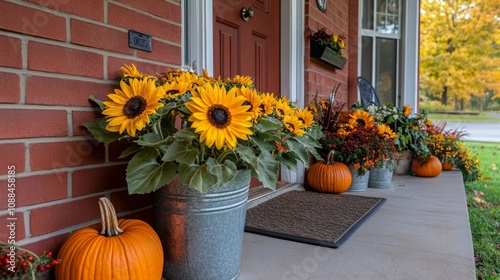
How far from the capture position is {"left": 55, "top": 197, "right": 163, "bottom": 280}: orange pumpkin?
957mm

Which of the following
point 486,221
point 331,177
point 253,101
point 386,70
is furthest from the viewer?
point 386,70

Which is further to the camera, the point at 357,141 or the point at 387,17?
the point at 387,17

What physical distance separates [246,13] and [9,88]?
161 centimetres

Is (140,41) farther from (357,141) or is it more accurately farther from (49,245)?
(357,141)

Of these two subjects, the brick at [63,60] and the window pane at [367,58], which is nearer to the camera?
the brick at [63,60]

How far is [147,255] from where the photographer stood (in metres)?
1.02

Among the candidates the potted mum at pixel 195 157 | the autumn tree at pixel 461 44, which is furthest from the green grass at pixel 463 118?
the potted mum at pixel 195 157

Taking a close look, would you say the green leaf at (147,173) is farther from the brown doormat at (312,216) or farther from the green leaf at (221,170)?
the brown doormat at (312,216)

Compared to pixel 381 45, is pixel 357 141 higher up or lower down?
lower down

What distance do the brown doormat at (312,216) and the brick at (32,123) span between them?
38.9 inches

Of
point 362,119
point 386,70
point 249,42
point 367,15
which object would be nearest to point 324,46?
point 362,119

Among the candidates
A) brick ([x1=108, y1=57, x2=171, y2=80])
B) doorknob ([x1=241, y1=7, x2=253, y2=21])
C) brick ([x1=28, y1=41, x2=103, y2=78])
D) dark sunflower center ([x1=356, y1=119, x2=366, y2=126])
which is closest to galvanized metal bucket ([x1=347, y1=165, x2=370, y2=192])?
dark sunflower center ([x1=356, y1=119, x2=366, y2=126])

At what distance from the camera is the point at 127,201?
4.35 feet

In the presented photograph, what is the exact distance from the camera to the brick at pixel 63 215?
1.02m
